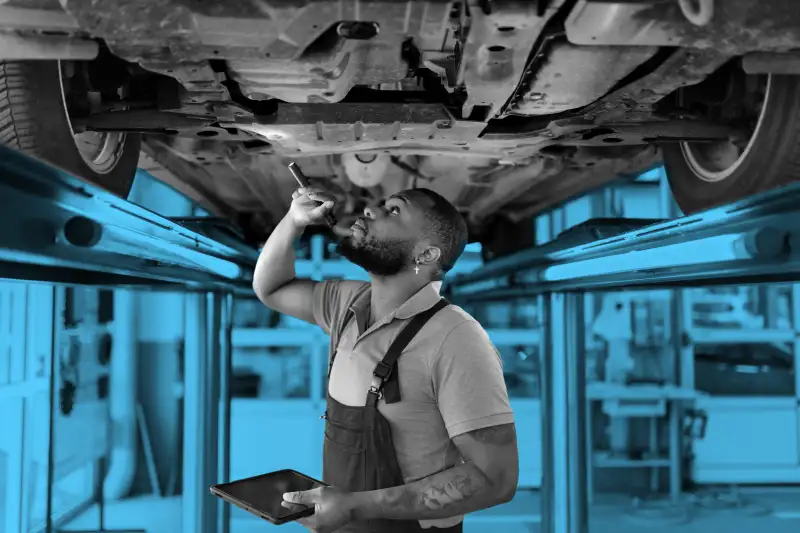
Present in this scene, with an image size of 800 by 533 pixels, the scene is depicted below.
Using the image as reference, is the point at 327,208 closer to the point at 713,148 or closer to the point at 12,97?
the point at 12,97

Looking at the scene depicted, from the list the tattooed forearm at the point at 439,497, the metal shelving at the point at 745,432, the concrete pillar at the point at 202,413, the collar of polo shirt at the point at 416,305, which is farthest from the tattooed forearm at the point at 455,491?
the metal shelving at the point at 745,432

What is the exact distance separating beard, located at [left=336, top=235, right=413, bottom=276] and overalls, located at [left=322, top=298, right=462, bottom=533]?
162 mm

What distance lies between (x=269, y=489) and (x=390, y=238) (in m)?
0.64

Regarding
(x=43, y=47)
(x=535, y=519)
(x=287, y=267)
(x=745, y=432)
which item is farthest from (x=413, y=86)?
(x=745, y=432)

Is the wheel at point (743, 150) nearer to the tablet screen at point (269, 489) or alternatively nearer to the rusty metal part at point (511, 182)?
the rusty metal part at point (511, 182)

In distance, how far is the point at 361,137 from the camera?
208 cm

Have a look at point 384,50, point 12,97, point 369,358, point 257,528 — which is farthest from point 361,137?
point 257,528

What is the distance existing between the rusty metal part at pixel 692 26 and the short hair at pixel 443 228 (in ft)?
1.77

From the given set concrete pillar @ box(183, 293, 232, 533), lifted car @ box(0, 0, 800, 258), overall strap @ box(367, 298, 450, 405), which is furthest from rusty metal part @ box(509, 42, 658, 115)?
concrete pillar @ box(183, 293, 232, 533)

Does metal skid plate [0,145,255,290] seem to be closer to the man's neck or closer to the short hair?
the man's neck

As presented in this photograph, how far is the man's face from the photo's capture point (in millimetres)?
1634

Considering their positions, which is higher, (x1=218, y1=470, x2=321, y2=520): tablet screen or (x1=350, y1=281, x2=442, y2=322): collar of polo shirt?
(x1=350, y1=281, x2=442, y2=322): collar of polo shirt

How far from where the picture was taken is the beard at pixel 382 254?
1632 millimetres

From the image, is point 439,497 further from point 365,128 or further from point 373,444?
point 365,128
